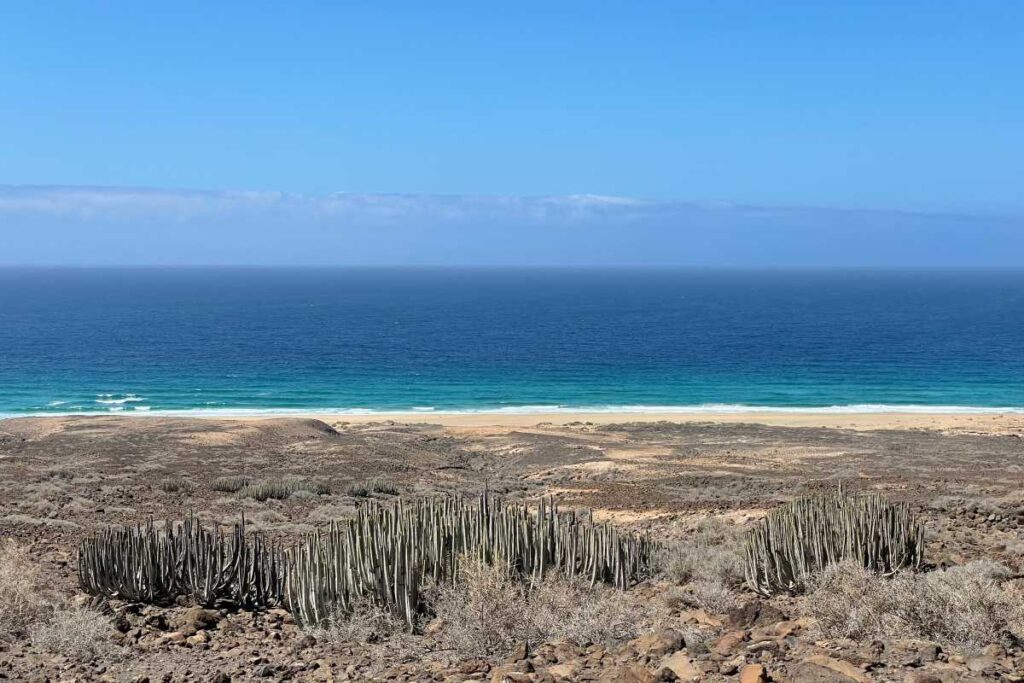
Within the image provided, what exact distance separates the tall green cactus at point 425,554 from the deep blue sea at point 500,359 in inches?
1582

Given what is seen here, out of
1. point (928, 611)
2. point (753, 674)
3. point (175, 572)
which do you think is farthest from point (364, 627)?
point (928, 611)

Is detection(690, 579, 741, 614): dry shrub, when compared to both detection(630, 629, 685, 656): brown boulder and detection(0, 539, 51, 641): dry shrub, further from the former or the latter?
detection(0, 539, 51, 641): dry shrub

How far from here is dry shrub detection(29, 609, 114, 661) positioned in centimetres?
772

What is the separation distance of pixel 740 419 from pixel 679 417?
2608 mm

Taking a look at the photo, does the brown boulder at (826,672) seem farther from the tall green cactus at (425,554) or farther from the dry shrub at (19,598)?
the dry shrub at (19,598)

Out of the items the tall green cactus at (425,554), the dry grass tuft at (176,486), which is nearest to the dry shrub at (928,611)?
the tall green cactus at (425,554)

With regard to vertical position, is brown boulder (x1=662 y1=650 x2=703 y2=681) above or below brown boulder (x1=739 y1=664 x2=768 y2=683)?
below

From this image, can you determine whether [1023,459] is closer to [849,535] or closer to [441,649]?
[849,535]

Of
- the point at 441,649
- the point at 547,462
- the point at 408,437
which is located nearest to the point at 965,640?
the point at 441,649

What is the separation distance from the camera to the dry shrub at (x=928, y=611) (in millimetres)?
6898

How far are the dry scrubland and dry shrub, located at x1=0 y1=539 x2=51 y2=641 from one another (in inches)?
0.7

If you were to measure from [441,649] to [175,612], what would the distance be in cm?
282

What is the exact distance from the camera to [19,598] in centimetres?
866

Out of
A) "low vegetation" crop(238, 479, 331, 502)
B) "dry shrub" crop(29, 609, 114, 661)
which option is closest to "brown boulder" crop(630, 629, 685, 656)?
"dry shrub" crop(29, 609, 114, 661)
